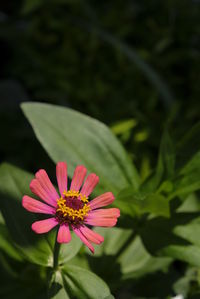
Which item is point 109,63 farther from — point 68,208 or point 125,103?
→ point 68,208

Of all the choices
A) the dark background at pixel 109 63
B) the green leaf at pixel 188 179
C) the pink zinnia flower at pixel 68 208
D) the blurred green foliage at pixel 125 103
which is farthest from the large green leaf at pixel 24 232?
the dark background at pixel 109 63

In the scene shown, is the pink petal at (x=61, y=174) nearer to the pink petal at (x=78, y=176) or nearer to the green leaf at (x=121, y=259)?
the pink petal at (x=78, y=176)

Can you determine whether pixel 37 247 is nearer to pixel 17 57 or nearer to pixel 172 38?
pixel 17 57

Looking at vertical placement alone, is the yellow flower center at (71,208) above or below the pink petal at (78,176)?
below

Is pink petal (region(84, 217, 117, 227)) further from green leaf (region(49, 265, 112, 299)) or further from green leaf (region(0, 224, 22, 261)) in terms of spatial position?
green leaf (region(0, 224, 22, 261))

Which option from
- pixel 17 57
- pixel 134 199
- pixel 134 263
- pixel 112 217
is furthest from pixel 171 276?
pixel 17 57

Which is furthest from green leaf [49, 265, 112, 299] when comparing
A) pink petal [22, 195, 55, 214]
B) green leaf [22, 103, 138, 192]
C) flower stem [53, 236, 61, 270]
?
green leaf [22, 103, 138, 192]

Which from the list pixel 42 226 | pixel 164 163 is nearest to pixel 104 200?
pixel 42 226
